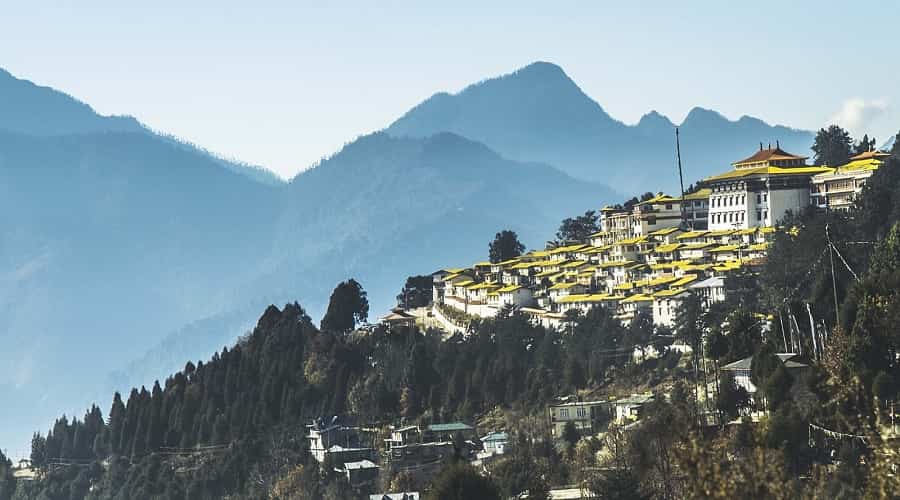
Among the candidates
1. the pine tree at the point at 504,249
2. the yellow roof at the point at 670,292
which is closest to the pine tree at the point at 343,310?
the pine tree at the point at 504,249

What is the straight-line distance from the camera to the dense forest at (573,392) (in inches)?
1911

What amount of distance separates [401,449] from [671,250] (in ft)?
71.1

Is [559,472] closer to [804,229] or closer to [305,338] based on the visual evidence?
[804,229]

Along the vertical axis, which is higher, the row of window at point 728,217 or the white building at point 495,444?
the row of window at point 728,217

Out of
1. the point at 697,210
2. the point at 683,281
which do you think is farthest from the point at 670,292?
the point at 697,210

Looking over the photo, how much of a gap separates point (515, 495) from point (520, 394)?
20272mm

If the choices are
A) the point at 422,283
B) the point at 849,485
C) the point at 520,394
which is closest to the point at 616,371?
the point at 520,394

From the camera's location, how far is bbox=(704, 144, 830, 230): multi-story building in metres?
93.7

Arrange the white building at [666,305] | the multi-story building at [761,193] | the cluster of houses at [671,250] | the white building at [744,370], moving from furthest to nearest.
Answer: the multi-story building at [761,193] < the cluster of houses at [671,250] < the white building at [666,305] < the white building at [744,370]

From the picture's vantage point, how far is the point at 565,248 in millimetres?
112875

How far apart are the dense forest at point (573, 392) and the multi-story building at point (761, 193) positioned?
24.1ft

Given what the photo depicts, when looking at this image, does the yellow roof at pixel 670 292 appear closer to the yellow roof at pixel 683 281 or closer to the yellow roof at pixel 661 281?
the yellow roof at pixel 683 281

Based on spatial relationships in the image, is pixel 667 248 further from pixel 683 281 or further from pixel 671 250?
pixel 683 281

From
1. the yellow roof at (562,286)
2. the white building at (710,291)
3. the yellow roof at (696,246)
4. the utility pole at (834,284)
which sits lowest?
the utility pole at (834,284)
